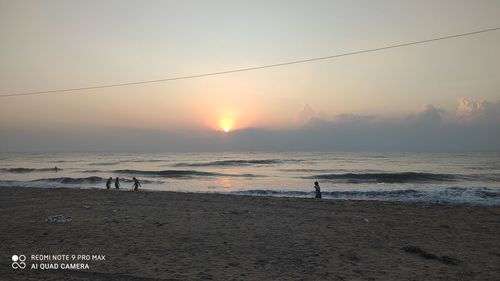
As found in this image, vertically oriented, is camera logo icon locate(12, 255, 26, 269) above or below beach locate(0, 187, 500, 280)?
above

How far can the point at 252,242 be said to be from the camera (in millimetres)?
9859

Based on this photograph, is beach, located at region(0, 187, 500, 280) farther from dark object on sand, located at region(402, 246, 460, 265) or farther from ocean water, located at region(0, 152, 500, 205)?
ocean water, located at region(0, 152, 500, 205)

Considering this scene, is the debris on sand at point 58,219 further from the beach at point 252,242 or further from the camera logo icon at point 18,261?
the camera logo icon at point 18,261

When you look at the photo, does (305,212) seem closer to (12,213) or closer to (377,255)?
(377,255)

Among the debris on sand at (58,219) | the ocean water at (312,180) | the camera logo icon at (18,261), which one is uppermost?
the camera logo icon at (18,261)

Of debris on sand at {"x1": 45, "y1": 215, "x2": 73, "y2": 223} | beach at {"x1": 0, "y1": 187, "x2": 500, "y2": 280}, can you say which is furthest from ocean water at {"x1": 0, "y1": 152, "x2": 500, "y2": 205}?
debris on sand at {"x1": 45, "y1": 215, "x2": 73, "y2": 223}

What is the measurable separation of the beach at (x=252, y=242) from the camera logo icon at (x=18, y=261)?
107mm

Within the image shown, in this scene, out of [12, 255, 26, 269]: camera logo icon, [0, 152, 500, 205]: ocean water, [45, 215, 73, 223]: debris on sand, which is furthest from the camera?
[0, 152, 500, 205]: ocean water

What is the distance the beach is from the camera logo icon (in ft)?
0.35

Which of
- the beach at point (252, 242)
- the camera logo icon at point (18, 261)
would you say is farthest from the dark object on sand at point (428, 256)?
the camera logo icon at point (18, 261)

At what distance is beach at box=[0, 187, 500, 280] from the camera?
24.0 feet

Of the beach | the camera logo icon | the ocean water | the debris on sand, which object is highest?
the camera logo icon

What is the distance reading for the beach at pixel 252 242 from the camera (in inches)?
288

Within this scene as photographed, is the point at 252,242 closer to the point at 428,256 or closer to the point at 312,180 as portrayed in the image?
the point at 428,256
